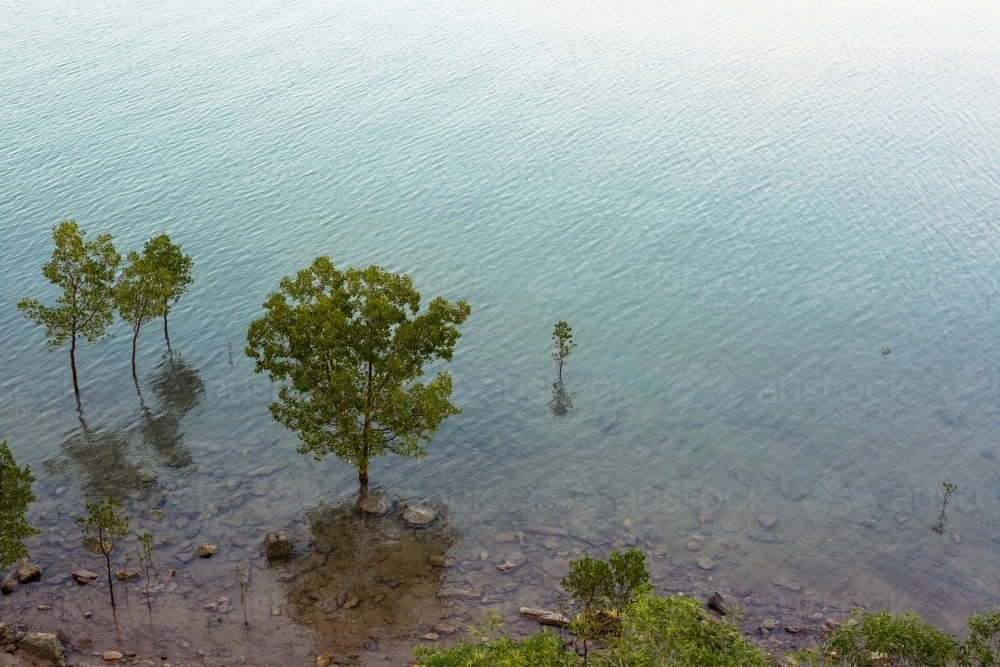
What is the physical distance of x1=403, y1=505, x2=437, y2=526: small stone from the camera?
135 feet

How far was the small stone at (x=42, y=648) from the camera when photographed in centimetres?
3147

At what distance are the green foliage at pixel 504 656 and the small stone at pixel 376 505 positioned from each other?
57.1 ft

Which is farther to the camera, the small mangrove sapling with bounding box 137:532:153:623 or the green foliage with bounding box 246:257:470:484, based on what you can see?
the green foliage with bounding box 246:257:470:484

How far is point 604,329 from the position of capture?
190ft

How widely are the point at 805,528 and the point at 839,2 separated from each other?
10963cm

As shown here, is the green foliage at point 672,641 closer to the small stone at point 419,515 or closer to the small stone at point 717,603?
the small stone at point 717,603

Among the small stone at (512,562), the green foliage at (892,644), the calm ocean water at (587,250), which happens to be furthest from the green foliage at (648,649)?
the calm ocean water at (587,250)

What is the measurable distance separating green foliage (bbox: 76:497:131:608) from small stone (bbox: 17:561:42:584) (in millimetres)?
2185

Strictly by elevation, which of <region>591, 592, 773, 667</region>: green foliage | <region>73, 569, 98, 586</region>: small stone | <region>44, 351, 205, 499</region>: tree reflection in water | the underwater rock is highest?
<region>44, 351, 205, 499</region>: tree reflection in water

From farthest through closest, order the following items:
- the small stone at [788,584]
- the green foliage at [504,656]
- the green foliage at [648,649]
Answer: the small stone at [788,584] < the green foliage at [648,649] < the green foliage at [504,656]

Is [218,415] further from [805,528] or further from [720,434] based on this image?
[805,528]

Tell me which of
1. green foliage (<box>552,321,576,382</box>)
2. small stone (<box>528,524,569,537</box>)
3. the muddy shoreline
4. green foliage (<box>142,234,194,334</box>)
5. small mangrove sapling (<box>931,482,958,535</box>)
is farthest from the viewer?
green foliage (<box>552,321,576,382</box>)

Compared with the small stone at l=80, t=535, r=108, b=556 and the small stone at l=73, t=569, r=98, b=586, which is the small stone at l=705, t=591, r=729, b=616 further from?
the small stone at l=80, t=535, r=108, b=556

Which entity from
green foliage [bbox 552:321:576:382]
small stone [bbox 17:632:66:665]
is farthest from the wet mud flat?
green foliage [bbox 552:321:576:382]
